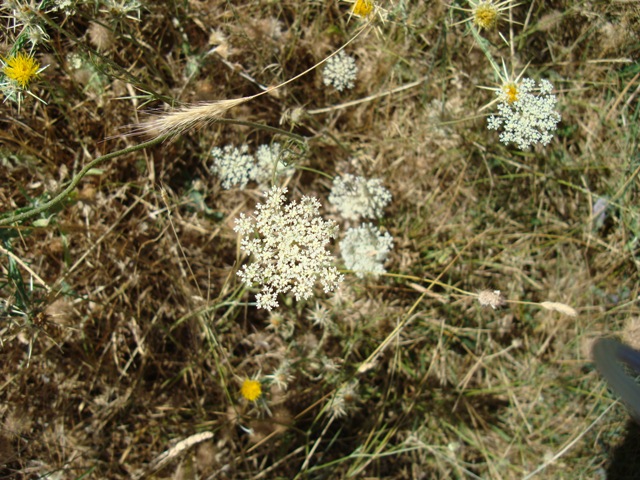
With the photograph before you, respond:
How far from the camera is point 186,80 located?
3480 mm

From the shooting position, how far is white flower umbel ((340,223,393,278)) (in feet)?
11.0

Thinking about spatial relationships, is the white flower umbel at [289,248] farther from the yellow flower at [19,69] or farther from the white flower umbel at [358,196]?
the yellow flower at [19,69]

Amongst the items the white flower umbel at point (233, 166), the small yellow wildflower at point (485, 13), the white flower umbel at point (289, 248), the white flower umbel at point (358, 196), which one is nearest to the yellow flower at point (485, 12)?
the small yellow wildflower at point (485, 13)

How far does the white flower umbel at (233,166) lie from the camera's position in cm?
338

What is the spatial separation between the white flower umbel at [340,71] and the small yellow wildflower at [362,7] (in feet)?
2.34

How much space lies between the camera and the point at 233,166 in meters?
3.39

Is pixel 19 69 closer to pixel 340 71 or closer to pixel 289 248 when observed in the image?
pixel 289 248

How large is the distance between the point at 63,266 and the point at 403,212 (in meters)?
2.54

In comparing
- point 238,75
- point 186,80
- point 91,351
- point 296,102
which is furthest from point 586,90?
point 91,351

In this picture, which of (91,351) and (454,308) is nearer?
(91,351)

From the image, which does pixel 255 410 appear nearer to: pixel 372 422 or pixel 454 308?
pixel 372 422

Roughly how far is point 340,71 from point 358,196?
0.89 metres

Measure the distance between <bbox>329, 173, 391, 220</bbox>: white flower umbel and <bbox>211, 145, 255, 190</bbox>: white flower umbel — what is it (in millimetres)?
619

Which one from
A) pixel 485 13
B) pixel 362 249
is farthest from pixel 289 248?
pixel 485 13
